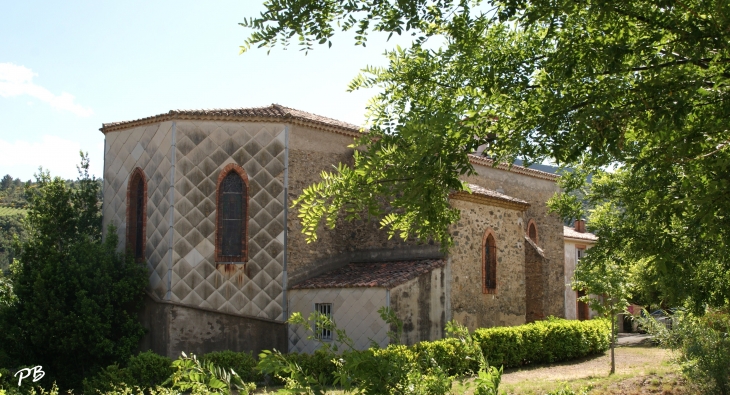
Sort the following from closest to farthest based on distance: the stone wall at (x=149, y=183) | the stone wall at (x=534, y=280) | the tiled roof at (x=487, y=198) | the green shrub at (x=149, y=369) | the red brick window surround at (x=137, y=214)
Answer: the green shrub at (x=149, y=369)
the stone wall at (x=149, y=183)
the red brick window surround at (x=137, y=214)
the tiled roof at (x=487, y=198)
the stone wall at (x=534, y=280)

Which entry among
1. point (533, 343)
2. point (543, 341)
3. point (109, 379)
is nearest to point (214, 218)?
point (109, 379)

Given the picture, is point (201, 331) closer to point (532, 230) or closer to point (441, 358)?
point (441, 358)

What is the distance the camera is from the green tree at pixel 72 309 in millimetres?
17953

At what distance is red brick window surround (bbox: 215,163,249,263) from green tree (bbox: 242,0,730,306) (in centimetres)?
1141

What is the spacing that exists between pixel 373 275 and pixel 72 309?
808cm

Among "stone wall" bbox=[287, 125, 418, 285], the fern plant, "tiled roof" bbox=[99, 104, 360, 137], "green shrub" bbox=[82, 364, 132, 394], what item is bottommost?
"green shrub" bbox=[82, 364, 132, 394]

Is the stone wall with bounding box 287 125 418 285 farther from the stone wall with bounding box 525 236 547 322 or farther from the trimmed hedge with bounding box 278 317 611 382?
the stone wall with bounding box 525 236 547 322

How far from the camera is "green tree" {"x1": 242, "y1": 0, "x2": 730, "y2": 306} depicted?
6098 mm

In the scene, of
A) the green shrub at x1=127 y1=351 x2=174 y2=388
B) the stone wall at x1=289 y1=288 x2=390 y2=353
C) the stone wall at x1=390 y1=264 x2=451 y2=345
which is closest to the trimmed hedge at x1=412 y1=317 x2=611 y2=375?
the stone wall at x1=390 y1=264 x2=451 y2=345

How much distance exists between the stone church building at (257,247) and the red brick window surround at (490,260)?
16cm

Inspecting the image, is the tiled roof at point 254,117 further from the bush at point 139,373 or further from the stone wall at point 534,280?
the stone wall at point 534,280

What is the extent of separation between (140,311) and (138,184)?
383 cm

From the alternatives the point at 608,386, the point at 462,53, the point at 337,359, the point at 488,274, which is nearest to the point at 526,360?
the point at 488,274

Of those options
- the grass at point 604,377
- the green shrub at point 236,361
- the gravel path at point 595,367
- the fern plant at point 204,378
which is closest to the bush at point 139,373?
the green shrub at point 236,361
